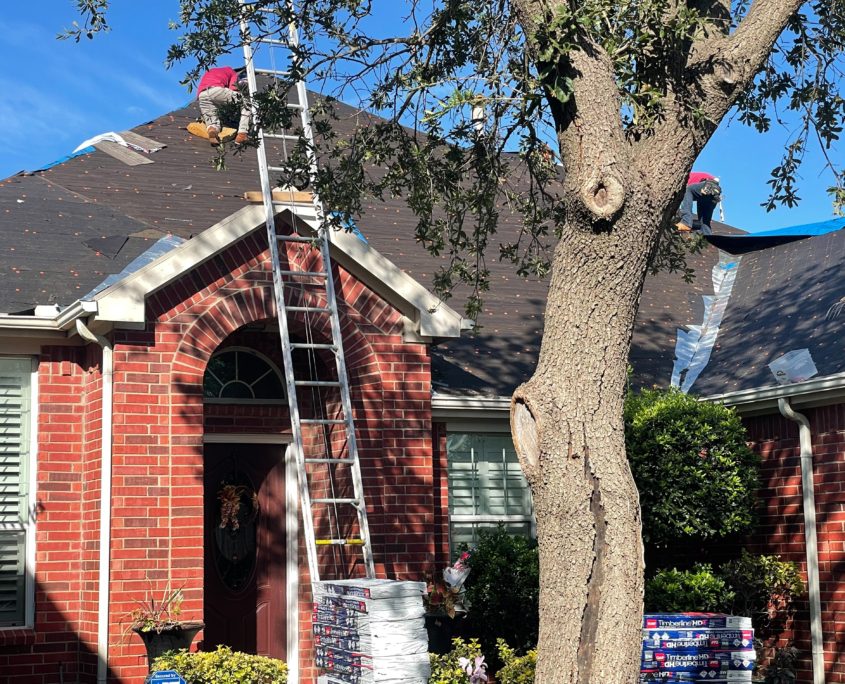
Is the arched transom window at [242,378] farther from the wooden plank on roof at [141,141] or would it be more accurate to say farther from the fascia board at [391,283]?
the wooden plank on roof at [141,141]

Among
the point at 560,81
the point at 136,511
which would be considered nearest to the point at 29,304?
the point at 136,511

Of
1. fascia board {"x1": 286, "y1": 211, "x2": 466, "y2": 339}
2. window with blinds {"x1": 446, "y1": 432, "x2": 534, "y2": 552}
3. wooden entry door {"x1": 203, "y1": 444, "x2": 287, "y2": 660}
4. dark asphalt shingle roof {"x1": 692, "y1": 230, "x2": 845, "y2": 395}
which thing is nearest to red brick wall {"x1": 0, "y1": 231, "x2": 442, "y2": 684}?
fascia board {"x1": 286, "y1": 211, "x2": 466, "y2": 339}

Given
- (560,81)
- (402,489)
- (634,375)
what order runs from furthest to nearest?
(634,375)
(402,489)
(560,81)

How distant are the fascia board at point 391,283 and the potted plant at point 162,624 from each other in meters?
3.48

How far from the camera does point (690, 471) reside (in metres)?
12.1

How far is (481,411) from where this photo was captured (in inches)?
495

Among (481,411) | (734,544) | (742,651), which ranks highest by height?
(481,411)

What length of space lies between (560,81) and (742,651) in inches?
240

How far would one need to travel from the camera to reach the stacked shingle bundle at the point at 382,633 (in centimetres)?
916

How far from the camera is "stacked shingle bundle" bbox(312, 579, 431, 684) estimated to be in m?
9.16

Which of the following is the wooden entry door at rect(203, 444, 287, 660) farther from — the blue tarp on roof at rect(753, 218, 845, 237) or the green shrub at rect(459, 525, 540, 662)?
the blue tarp on roof at rect(753, 218, 845, 237)

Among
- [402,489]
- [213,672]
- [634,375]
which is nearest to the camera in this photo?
[213,672]

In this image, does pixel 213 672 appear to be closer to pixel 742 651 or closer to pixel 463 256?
pixel 742 651

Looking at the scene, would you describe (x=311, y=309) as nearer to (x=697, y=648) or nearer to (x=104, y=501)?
(x=104, y=501)
